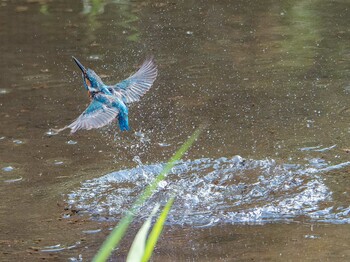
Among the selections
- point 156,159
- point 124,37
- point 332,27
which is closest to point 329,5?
point 332,27

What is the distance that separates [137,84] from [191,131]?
3.93ft

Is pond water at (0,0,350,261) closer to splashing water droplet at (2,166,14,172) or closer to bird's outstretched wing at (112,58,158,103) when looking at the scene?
splashing water droplet at (2,166,14,172)

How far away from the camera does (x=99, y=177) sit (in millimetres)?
4957

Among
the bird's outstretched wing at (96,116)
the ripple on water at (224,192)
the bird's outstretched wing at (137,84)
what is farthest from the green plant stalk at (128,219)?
the bird's outstretched wing at (137,84)

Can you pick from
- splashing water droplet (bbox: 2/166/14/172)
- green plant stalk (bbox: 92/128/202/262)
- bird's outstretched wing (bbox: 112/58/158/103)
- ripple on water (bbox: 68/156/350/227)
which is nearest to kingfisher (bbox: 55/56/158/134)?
bird's outstretched wing (bbox: 112/58/158/103)

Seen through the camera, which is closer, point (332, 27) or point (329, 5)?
point (332, 27)

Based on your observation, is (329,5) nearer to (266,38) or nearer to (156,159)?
(266,38)

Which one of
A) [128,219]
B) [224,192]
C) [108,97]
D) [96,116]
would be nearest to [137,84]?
[108,97]

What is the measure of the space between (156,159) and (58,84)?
1.95 m

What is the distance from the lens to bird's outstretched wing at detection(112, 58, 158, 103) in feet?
14.5

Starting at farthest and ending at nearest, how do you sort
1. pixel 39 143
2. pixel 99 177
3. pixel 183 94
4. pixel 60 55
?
pixel 60 55, pixel 183 94, pixel 39 143, pixel 99 177

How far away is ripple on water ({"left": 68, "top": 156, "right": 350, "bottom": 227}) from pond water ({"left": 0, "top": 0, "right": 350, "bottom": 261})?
1 cm

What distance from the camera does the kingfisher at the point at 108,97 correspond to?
12.7ft

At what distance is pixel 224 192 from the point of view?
4.56m
